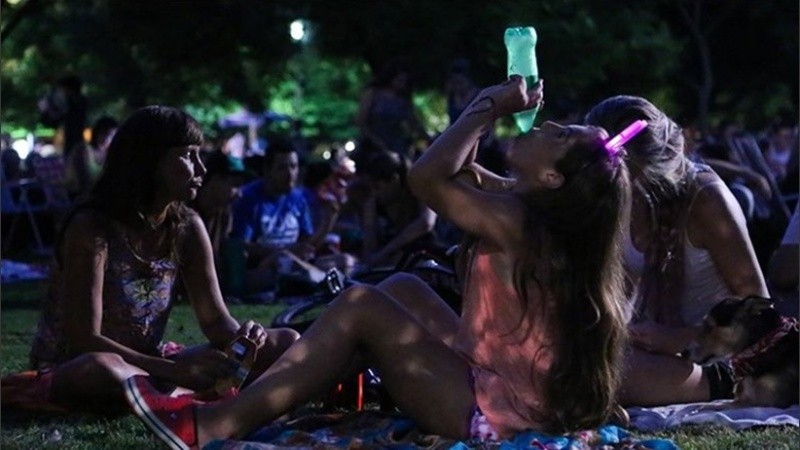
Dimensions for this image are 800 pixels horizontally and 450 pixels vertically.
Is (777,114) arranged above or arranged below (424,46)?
below

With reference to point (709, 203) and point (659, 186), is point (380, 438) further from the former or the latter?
point (709, 203)

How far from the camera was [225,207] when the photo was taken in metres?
11.6

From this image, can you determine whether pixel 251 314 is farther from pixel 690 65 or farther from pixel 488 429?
pixel 690 65

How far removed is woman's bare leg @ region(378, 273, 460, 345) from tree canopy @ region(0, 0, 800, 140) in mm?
11175

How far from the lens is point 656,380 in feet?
20.4

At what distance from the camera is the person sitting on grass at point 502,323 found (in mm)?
A: 5141

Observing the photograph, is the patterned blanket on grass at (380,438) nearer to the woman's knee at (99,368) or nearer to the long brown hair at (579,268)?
the long brown hair at (579,268)

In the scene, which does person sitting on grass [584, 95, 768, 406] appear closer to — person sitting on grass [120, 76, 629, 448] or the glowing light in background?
person sitting on grass [120, 76, 629, 448]

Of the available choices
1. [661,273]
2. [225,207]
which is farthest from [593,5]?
[661,273]

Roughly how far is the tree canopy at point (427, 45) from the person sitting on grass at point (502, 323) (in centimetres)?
1150

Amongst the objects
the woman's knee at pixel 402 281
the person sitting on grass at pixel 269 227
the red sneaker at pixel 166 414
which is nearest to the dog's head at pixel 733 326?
the woman's knee at pixel 402 281

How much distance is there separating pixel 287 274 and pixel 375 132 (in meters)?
3.54

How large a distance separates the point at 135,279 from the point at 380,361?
140cm

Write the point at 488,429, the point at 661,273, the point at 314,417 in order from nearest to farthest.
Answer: the point at 488,429 < the point at 314,417 < the point at 661,273
